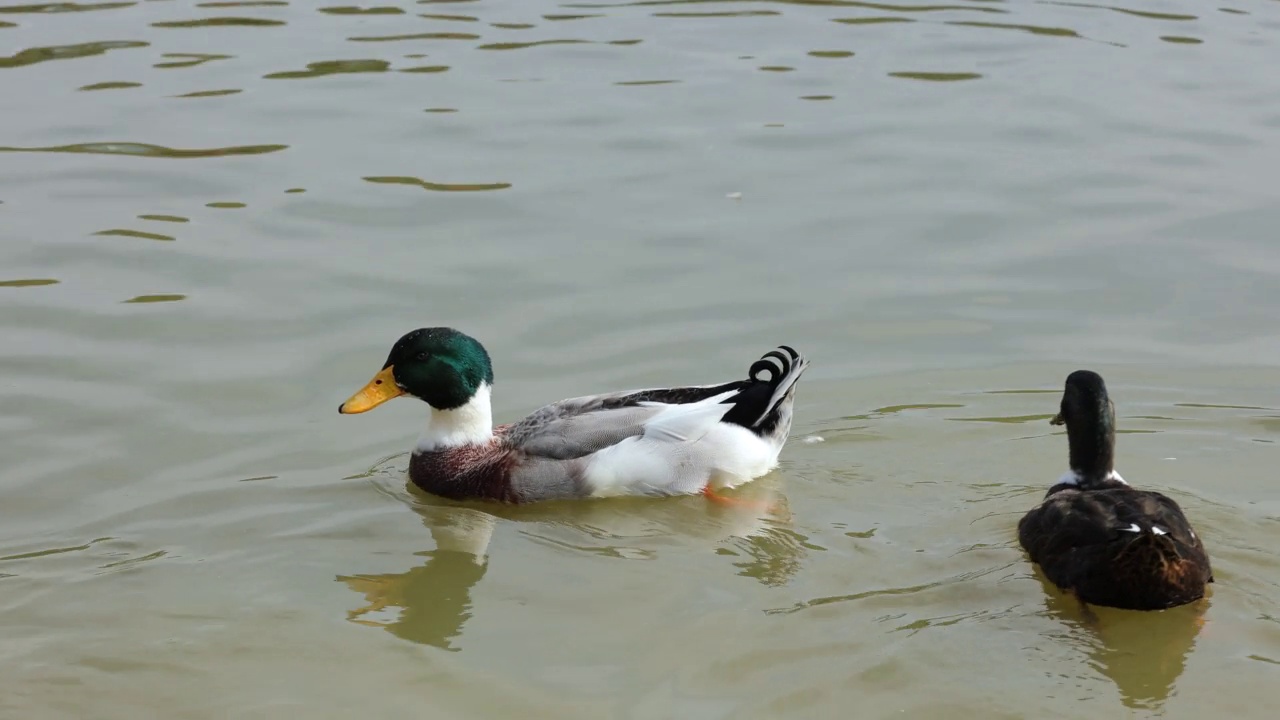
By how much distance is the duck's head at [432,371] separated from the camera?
333 inches

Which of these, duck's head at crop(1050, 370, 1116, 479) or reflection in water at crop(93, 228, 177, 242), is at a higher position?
duck's head at crop(1050, 370, 1116, 479)

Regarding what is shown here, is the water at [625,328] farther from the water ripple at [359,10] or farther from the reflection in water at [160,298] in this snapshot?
the water ripple at [359,10]

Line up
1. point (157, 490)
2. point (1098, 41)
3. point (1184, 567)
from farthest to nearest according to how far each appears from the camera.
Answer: point (1098, 41), point (157, 490), point (1184, 567)

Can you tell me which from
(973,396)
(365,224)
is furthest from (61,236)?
(973,396)

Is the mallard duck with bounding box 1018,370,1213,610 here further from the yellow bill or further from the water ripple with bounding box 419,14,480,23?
the water ripple with bounding box 419,14,480,23

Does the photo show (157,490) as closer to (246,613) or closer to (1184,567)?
(246,613)

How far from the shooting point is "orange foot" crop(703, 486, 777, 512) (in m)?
7.95

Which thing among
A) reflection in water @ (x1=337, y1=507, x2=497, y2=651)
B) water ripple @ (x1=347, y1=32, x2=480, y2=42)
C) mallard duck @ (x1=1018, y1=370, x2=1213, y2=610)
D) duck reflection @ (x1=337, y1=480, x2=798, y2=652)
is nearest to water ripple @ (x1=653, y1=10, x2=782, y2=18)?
water ripple @ (x1=347, y1=32, x2=480, y2=42)

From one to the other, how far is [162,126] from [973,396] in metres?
7.49

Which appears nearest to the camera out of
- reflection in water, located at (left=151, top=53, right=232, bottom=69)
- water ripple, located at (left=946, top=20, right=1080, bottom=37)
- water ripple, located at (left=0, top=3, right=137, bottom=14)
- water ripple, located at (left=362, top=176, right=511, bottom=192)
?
water ripple, located at (left=362, top=176, right=511, bottom=192)

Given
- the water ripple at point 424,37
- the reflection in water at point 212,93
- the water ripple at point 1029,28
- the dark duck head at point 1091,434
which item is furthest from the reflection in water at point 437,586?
the water ripple at point 1029,28

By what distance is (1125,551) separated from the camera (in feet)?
20.5

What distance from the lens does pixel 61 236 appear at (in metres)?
11.0

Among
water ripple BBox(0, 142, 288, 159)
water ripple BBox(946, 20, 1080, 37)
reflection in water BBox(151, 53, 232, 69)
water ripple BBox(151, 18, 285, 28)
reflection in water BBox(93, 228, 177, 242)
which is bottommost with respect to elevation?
reflection in water BBox(93, 228, 177, 242)
